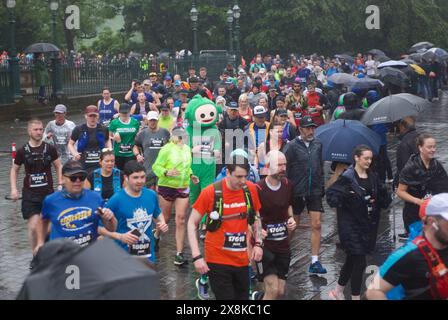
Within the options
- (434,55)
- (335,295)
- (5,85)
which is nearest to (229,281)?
(335,295)

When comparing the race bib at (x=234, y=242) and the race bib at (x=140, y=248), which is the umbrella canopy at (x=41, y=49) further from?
the race bib at (x=234, y=242)

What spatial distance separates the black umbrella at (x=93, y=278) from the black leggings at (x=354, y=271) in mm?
4078

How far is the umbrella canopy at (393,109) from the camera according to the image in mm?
11148

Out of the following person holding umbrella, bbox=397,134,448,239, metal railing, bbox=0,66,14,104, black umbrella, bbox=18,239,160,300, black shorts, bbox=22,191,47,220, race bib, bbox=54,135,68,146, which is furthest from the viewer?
metal railing, bbox=0,66,14,104

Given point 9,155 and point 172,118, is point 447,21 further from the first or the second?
point 172,118

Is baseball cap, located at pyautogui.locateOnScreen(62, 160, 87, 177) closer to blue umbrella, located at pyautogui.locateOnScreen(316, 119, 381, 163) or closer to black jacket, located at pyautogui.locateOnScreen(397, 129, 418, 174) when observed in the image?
blue umbrella, located at pyautogui.locateOnScreen(316, 119, 381, 163)

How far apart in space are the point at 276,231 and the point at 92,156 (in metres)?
4.27

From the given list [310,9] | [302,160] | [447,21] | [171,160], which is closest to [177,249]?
[171,160]

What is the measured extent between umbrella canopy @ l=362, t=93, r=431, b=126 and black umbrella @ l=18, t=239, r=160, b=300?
775 centimetres

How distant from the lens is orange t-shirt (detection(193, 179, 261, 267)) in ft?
22.3

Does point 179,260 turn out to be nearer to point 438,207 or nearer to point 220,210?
point 220,210

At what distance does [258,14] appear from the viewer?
46156 millimetres


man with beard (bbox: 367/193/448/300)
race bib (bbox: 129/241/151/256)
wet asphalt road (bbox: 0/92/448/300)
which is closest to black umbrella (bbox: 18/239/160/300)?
man with beard (bbox: 367/193/448/300)

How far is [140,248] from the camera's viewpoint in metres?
7.31
